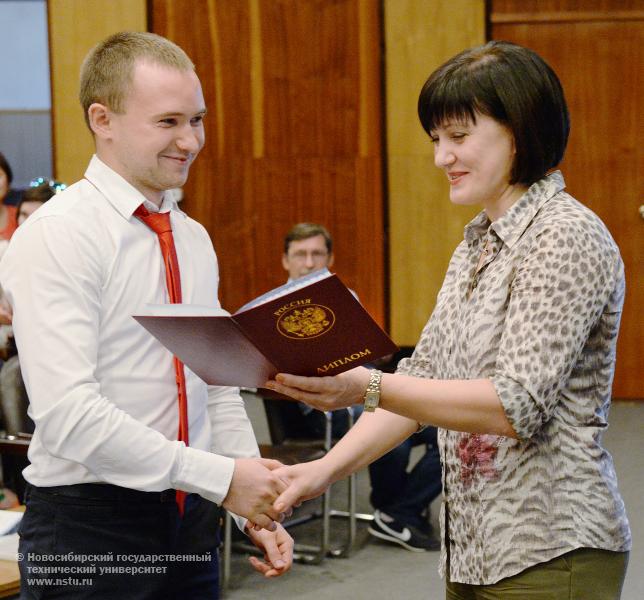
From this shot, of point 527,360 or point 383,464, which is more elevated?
point 527,360

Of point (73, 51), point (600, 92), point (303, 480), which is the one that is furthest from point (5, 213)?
point (303, 480)

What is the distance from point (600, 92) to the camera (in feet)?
23.0

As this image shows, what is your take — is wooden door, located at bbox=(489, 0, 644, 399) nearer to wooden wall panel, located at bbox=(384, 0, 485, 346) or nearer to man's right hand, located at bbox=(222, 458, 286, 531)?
wooden wall panel, located at bbox=(384, 0, 485, 346)

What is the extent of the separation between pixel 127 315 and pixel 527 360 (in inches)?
29.8

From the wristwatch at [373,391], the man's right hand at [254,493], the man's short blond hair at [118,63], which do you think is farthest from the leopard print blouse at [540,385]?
the man's short blond hair at [118,63]

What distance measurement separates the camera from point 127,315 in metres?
1.88

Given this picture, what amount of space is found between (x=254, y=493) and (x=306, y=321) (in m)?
0.47

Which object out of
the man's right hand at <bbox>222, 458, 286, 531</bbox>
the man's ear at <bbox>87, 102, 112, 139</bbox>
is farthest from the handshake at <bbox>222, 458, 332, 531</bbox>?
the man's ear at <bbox>87, 102, 112, 139</bbox>

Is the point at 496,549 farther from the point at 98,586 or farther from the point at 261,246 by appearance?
the point at 261,246

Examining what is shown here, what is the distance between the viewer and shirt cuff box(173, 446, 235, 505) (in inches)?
72.3

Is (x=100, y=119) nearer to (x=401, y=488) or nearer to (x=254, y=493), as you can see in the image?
(x=254, y=493)

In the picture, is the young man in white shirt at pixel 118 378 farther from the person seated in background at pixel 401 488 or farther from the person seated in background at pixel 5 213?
the person seated in background at pixel 5 213

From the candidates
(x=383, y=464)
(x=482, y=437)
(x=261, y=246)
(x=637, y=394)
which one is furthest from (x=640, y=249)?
(x=482, y=437)

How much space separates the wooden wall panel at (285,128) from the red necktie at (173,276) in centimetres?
532
